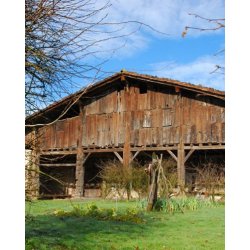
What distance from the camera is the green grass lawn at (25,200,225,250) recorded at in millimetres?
4505

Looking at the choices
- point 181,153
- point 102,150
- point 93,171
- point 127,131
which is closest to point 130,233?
point 181,153

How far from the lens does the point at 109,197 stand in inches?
508

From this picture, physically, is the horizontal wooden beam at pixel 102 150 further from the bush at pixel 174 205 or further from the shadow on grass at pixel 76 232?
the shadow on grass at pixel 76 232

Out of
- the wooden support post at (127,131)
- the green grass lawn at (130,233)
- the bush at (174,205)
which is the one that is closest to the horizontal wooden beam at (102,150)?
the wooden support post at (127,131)

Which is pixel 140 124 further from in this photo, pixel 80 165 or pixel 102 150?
pixel 80 165

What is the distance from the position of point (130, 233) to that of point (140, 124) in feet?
27.4

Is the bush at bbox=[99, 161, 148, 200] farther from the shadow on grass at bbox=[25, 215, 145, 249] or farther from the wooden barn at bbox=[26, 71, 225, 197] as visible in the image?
the shadow on grass at bbox=[25, 215, 145, 249]

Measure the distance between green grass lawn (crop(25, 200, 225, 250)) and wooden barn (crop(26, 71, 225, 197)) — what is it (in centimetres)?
497

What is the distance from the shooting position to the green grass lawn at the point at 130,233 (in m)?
4.50

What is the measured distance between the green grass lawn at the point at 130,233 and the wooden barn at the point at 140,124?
195 inches

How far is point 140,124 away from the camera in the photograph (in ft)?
45.2
